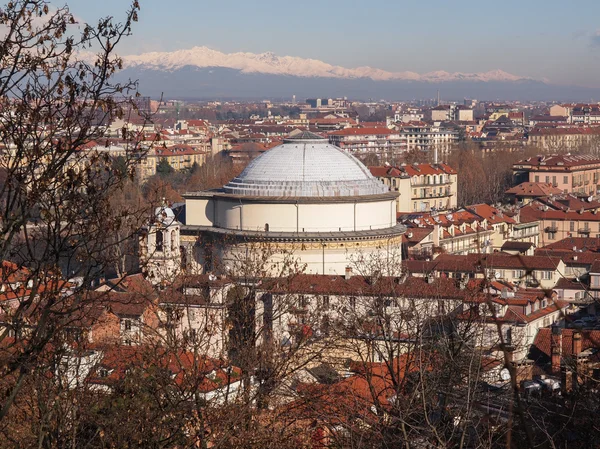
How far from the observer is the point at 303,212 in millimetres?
25234

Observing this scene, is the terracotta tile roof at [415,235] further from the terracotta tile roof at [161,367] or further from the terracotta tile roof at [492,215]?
the terracotta tile roof at [161,367]

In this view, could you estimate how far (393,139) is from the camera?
290ft

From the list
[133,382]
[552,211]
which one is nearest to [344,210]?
[552,211]

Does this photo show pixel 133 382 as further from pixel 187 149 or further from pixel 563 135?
pixel 563 135

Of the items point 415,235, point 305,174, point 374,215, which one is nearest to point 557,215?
point 415,235

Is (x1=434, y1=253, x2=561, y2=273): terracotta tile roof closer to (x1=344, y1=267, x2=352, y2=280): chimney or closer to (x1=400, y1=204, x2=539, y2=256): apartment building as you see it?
(x1=344, y1=267, x2=352, y2=280): chimney

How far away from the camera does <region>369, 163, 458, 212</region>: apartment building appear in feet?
144

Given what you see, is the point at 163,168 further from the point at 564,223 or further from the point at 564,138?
the point at 564,138

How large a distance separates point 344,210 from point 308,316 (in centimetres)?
1065

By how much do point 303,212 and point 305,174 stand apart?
1122 mm

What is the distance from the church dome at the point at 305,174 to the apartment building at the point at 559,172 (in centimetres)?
2664

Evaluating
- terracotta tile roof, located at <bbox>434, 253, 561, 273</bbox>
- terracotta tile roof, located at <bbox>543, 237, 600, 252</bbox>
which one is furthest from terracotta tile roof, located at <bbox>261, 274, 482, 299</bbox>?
terracotta tile roof, located at <bbox>543, 237, 600, 252</bbox>

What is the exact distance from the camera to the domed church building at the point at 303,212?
24859mm

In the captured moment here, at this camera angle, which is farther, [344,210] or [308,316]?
[344,210]
